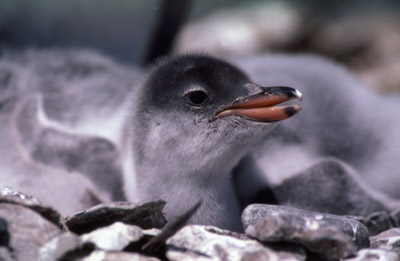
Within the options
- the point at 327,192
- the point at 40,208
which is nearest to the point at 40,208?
the point at 40,208

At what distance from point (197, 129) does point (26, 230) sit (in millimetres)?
569

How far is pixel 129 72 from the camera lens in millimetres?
2285

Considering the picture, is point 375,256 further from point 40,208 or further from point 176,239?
point 40,208

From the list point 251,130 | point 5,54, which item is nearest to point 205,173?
point 251,130

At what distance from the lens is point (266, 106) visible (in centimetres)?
140

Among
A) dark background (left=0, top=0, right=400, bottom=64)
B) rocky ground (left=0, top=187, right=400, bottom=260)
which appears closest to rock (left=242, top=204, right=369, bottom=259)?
rocky ground (left=0, top=187, right=400, bottom=260)

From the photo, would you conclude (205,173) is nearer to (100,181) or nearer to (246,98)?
(246,98)

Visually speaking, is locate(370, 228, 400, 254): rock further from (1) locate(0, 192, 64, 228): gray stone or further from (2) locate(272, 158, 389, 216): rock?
(1) locate(0, 192, 64, 228): gray stone

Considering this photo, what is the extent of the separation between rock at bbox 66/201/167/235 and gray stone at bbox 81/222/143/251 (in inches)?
2.4

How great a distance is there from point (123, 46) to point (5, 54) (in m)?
0.75

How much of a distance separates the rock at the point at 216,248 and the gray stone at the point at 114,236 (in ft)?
0.24

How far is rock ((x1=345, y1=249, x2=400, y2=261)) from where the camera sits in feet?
3.33

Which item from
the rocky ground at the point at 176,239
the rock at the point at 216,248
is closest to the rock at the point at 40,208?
the rocky ground at the point at 176,239

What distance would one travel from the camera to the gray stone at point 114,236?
3.31 ft
